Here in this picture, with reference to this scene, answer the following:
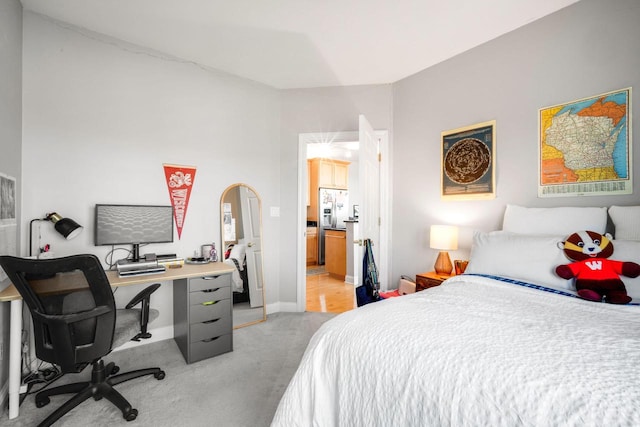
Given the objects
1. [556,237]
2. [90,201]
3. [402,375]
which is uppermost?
[90,201]

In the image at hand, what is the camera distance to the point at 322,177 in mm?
6473

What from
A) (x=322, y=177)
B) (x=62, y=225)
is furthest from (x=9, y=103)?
(x=322, y=177)

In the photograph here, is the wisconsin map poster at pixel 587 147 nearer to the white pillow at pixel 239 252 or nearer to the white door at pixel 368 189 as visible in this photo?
the white door at pixel 368 189

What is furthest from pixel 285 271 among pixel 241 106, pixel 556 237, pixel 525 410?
pixel 525 410

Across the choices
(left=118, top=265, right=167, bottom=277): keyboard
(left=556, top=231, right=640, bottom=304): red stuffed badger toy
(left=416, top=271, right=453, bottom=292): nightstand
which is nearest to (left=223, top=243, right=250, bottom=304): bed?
(left=118, top=265, right=167, bottom=277): keyboard

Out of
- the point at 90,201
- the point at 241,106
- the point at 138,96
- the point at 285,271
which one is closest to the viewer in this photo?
the point at 90,201

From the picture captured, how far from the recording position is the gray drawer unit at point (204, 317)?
235 cm

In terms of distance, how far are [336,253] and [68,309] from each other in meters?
4.10

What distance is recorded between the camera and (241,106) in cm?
336

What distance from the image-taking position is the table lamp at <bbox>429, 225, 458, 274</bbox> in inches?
106

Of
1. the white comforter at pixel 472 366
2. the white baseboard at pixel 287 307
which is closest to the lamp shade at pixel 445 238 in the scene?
the white comforter at pixel 472 366

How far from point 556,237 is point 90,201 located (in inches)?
138

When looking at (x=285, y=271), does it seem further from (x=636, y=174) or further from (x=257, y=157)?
(x=636, y=174)

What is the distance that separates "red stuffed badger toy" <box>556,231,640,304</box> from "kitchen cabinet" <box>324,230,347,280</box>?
11.6ft
